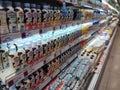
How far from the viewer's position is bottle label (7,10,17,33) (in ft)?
3.36

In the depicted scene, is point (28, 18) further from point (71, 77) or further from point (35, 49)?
point (71, 77)

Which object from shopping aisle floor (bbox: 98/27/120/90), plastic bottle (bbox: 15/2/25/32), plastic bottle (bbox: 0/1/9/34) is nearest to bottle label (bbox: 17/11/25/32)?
plastic bottle (bbox: 15/2/25/32)

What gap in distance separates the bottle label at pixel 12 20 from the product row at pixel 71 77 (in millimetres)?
971

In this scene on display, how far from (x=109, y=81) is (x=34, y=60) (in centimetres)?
277

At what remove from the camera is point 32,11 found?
1.29 metres

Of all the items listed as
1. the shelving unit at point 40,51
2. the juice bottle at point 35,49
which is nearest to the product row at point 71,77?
the shelving unit at point 40,51

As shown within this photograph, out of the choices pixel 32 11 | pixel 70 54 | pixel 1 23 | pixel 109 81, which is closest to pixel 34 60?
pixel 32 11

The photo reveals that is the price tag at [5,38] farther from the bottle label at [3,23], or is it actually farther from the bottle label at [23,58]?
the bottle label at [23,58]

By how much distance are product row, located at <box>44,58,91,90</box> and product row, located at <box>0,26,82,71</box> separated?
1.46ft

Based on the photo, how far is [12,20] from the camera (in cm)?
105

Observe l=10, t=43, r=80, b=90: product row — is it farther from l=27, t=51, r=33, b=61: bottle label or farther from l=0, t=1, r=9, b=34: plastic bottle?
l=0, t=1, r=9, b=34: plastic bottle

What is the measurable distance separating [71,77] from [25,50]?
126 centimetres

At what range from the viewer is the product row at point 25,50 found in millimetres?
1100

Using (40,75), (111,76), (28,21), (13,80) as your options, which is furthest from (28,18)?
(111,76)
